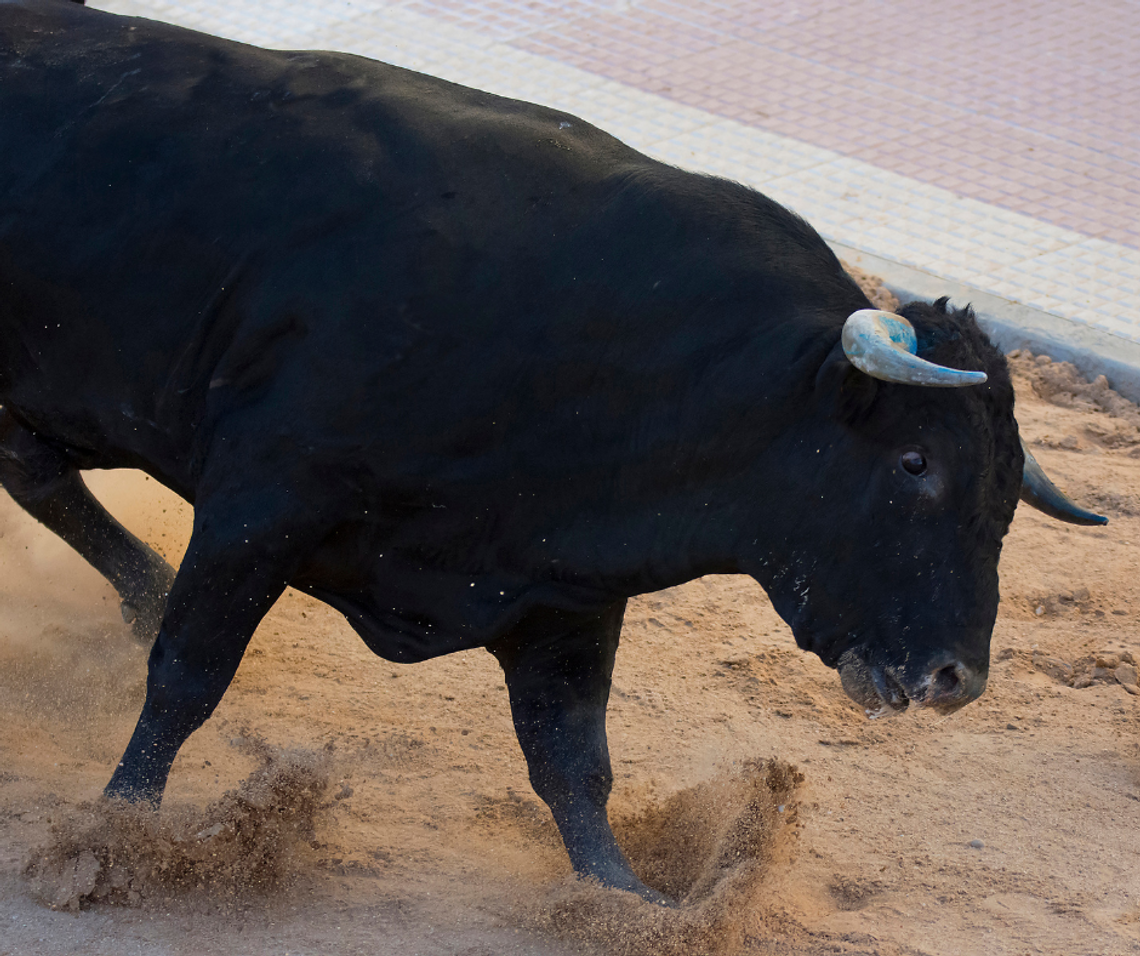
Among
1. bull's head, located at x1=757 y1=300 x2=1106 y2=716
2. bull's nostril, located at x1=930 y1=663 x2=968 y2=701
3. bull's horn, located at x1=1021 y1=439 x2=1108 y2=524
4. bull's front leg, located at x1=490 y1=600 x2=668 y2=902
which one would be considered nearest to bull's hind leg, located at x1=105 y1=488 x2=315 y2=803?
bull's front leg, located at x1=490 y1=600 x2=668 y2=902

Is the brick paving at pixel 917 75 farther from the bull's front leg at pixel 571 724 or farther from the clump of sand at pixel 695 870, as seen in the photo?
the bull's front leg at pixel 571 724

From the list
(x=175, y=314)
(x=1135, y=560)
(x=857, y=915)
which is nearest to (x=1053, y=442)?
(x=1135, y=560)

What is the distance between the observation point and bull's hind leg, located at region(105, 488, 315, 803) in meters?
3.40

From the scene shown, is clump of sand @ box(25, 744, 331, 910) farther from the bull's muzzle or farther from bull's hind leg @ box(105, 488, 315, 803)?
the bull's muzzle

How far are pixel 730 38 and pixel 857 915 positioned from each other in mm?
6792

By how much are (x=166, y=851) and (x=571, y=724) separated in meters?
1.03

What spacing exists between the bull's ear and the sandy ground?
1.28m

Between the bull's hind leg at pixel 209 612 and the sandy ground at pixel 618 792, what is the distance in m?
0.17

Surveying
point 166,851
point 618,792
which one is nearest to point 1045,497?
point 618,792

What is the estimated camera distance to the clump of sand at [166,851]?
3502 millimetres

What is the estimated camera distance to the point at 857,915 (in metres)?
3.83

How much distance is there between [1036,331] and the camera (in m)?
6.78

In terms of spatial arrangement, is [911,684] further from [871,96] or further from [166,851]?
[871,96]

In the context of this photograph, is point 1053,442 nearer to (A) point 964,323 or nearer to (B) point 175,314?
(A) point 964,323
